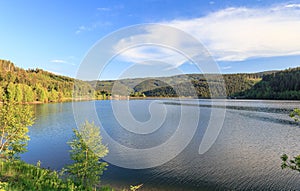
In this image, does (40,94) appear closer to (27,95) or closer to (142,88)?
(27,95)

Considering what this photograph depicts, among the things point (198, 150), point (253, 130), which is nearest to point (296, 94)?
point (253, 130)

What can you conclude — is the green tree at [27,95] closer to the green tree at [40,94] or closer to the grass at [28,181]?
the green tree at [40,94]

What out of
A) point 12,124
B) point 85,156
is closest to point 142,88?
point 12,124

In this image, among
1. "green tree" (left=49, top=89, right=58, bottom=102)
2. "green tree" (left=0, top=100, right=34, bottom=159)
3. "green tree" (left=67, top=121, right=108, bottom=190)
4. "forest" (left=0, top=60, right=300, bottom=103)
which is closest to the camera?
"green tree" (left=67, top=121, right=108, bottom=190)

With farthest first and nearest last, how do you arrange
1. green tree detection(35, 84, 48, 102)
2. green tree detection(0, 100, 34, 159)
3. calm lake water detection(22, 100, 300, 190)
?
green tree detection(35, 84, 48, 102), calm lake water detection(22, 100, 300, 190), green tree detection(0, 100, 34, 159)

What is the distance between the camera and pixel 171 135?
3416 cm

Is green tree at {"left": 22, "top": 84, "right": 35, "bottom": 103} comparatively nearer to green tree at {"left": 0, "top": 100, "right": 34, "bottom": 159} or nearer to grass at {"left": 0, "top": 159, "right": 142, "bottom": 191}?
green tree at {"left": 0, "top": 100, "right": 34, "bottom": 159}

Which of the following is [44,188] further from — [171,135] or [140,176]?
[171,135]

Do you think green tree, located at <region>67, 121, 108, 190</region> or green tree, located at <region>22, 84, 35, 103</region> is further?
green tree, located at <region>22, 84, 35, 103</region>

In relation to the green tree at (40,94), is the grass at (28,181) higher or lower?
lower

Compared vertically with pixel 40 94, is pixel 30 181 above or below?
below

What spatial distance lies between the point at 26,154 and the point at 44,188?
16.3 meters

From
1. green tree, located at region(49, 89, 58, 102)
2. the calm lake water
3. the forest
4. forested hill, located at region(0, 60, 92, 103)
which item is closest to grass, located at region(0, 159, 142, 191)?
the calm lake water

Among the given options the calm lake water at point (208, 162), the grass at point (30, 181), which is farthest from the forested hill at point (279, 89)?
the grass at point (30, 181)
